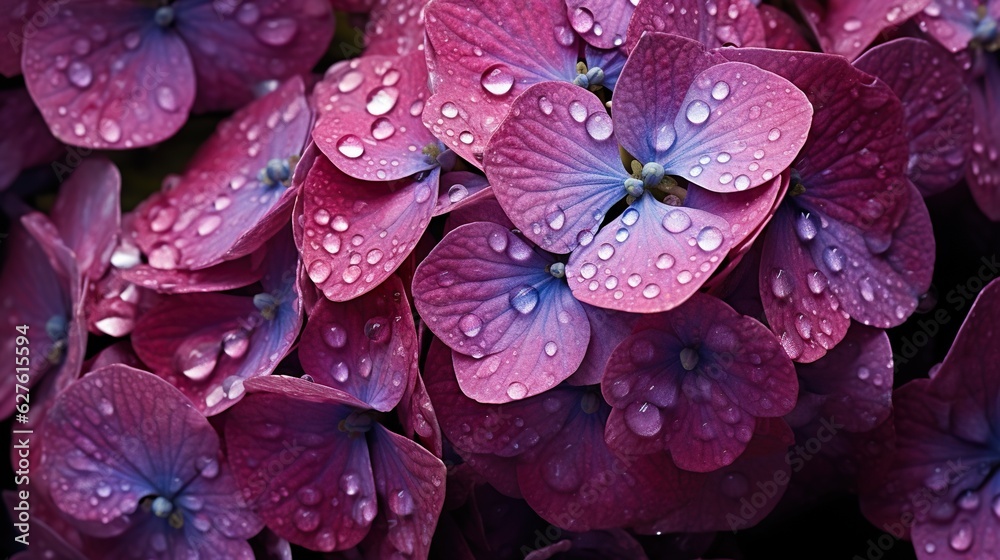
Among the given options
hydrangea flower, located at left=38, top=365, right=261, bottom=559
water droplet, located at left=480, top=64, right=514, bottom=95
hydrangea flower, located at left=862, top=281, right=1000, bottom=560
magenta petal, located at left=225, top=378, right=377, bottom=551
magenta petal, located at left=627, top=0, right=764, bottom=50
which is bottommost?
hydrangea flower, located at left=38, top=365, right=261, bottom=559

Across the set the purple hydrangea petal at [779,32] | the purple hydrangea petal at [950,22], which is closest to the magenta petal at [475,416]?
the purple hydrangea petal at [779,32]

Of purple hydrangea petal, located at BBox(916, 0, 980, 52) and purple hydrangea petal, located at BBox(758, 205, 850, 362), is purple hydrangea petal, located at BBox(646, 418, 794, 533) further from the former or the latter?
purple hydrangea petal, located at BBox(916, 0, 980, 52)

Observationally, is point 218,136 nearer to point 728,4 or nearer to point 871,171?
point 728,4

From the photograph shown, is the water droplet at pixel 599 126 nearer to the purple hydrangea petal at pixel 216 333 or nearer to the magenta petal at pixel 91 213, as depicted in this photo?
the purple hydrangea petal at pixel 216 333

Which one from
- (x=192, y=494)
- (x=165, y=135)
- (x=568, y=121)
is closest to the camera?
(x=568, y=121)

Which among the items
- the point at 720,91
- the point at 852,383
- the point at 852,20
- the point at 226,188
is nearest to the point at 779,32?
the point at 852,20

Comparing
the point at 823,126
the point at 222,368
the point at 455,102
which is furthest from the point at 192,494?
the point at 823,126

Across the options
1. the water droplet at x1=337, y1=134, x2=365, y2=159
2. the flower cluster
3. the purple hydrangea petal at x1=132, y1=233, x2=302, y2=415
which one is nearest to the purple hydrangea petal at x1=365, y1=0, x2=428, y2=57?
the flower cluster

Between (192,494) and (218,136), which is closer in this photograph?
(192,494)
